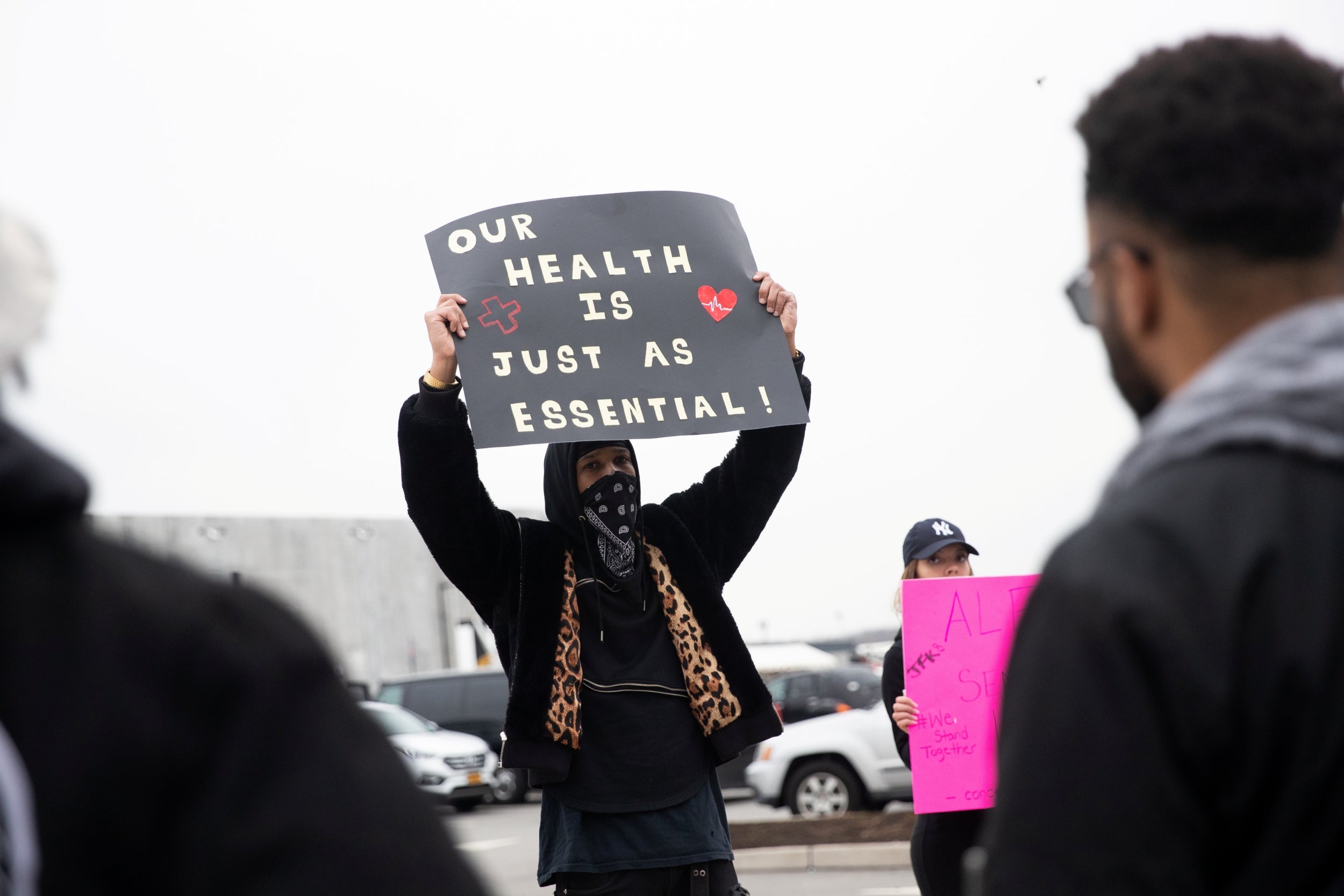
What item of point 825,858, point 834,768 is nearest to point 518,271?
point 825,858

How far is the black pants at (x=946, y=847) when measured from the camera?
4270 millimetres

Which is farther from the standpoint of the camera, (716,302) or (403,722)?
(403,722)

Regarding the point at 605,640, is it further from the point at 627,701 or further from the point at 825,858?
the point at 825,858

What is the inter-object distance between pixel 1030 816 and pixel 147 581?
785mm

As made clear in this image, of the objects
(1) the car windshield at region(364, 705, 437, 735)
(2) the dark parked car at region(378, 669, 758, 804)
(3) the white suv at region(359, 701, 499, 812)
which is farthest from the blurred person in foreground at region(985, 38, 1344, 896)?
(2) the dark parked car at region(378, 669, 758, 804)

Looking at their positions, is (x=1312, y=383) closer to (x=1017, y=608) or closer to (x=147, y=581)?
(x=147, y=581)

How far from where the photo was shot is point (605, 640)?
3.76 m

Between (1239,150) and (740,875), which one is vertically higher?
(1239,150)

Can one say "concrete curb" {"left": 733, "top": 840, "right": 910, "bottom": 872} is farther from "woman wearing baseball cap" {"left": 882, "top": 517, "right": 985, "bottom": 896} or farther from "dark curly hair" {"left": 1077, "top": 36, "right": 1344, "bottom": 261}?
"dark curly hair" {"left": 1077, "top": 36, "right": 1344, "bottom": 261}

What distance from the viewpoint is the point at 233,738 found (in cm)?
101

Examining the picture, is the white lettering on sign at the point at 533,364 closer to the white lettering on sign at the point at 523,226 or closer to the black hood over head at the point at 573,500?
the black hood over head at the point at 573,500

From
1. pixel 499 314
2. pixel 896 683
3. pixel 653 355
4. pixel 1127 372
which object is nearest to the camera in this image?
pixel 1127 372

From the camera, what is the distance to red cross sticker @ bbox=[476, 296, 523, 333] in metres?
3.98

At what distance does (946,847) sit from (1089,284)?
10.2 ft
